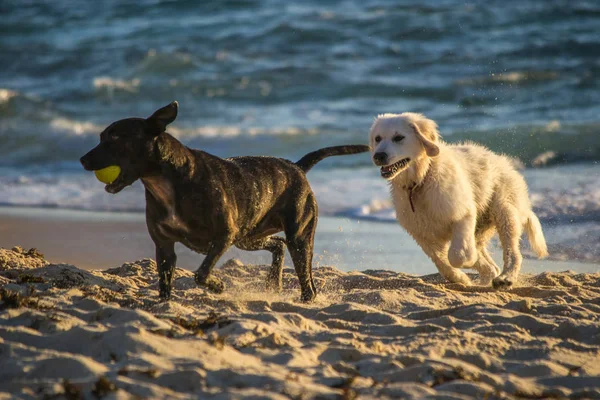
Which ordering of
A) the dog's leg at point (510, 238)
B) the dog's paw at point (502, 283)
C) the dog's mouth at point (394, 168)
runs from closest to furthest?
the dog's mouth at point (394, 168) → the dog's paw at point (502, 283) → the dog's leg at point (510, 238)

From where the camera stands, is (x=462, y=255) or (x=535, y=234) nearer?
(x=462, y=255)

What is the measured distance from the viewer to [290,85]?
66.4ft

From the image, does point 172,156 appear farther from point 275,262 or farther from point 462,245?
point 462,245

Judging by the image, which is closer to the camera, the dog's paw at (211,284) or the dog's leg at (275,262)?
the dog's paw at (211,284)

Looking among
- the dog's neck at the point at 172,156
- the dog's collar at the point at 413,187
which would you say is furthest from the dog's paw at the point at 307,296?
the dog's neck at the point at 172,156

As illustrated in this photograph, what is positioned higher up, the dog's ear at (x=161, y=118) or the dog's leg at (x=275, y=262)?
the dog's ear at (x=161, y=118)

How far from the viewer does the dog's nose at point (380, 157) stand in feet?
20.8

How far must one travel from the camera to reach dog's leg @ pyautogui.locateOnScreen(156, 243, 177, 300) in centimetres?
570

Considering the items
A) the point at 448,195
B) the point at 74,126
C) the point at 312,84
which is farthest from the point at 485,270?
the point at 312,84

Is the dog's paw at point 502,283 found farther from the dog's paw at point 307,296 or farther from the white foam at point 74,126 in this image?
the white foam at point 74,126

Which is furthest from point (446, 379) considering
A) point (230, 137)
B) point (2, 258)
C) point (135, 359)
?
point (230, 137)

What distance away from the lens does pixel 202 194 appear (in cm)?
532

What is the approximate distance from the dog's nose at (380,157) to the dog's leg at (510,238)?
1.41m

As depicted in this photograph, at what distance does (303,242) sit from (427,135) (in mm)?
1326
